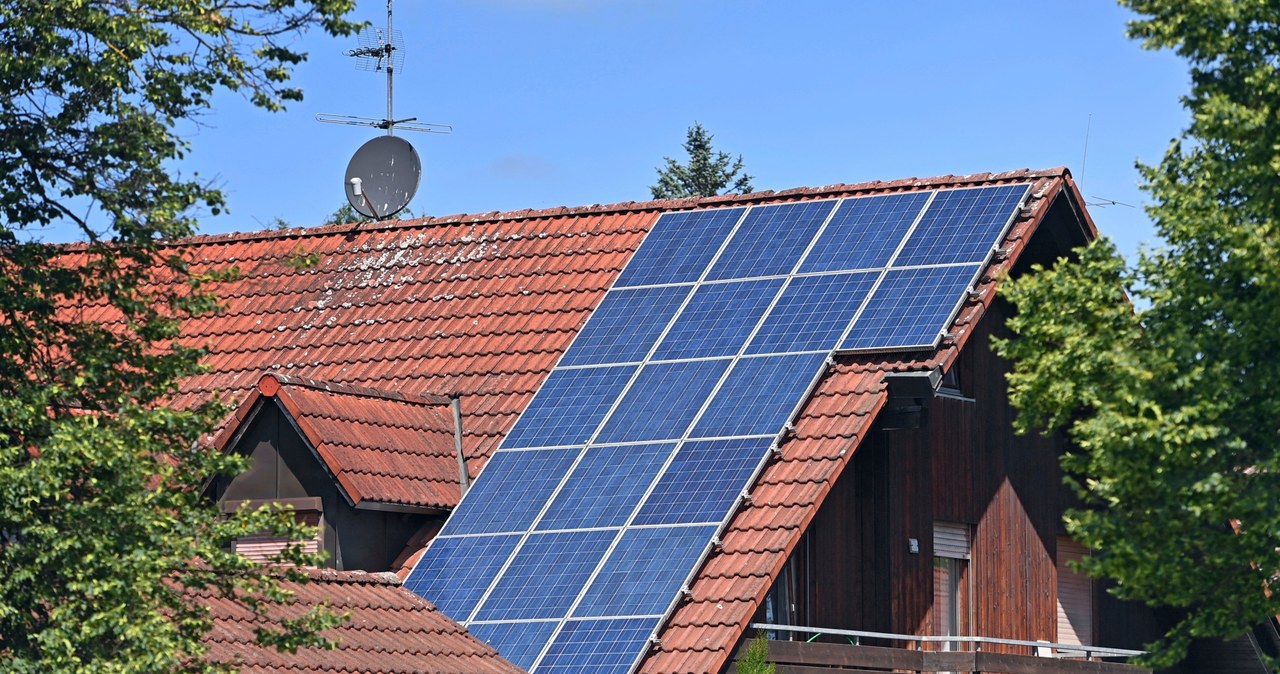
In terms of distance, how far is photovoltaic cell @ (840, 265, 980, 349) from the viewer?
21.9m

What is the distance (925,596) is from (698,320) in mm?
3900

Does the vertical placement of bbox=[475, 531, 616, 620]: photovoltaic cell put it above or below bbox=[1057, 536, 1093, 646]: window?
below

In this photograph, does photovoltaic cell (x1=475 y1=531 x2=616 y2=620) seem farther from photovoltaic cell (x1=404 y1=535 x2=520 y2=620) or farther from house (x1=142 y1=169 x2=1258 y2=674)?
photovoltaic cell (x1=404 y1=535 x2=520 y2=620)

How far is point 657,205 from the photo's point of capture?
26359mm

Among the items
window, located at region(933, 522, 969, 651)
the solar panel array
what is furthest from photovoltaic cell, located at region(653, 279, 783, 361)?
window, located at region(933, 522, 969, 651)

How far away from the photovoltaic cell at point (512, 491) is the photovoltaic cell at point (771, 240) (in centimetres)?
333

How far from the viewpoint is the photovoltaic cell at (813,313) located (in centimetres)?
2252

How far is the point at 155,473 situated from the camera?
14.9m

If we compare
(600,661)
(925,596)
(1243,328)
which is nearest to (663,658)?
(600,661)

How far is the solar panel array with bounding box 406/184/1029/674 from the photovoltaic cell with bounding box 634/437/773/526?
0.02 m

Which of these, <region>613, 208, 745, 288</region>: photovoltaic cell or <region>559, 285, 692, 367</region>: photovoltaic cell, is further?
<region>613, 208, 745, 288</region>: photovoltaic cell

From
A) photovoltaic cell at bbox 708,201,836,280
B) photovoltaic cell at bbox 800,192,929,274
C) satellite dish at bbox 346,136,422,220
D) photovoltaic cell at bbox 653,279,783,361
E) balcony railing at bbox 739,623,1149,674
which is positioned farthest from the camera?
satellite dish at bbox 346,136,422,220

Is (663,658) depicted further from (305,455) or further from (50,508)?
(50,508)

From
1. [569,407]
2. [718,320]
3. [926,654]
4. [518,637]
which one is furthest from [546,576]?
[926,654]
